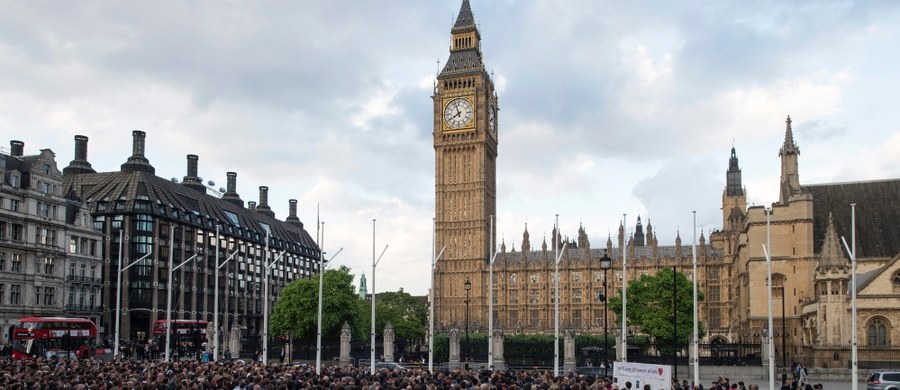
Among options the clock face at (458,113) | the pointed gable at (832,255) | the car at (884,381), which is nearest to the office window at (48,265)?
the pointed gable at (832,255)

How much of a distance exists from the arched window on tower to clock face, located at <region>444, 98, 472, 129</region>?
76692 millimetres

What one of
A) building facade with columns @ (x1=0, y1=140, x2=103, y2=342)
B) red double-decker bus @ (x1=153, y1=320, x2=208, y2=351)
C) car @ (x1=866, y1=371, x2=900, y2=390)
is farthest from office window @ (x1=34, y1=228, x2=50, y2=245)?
car @ (x1=866, y1=371, x2=900, y2=390)

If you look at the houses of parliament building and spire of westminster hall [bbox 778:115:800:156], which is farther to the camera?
the houses of parliament building

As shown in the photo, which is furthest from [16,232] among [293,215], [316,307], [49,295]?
[293,215]

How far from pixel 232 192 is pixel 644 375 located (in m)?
107

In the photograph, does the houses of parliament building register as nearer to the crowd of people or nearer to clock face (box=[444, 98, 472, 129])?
clock face (box=[444, 98, 472, 129])

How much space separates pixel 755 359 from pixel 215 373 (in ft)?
116

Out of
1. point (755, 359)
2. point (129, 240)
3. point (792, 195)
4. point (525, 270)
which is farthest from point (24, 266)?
point (525, 270)

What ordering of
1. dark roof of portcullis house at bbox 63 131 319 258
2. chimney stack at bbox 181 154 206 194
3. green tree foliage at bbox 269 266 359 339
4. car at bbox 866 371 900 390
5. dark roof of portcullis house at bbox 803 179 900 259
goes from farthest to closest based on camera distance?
chimney stack at bbox 181 154 206 194 → dark roof of portcullis house at bbox 63 131 319 258 → green tree foliage at bbox 269 266 359 339 → dark roof of portcullis house at bbox 803 179 900 259 → car at bbox 866 371 900 390

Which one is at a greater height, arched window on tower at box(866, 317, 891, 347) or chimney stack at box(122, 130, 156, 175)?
chimney stack at box(122, 130, 156, 175)

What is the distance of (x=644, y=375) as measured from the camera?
1110 inches

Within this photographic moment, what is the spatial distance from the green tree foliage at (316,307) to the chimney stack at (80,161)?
116 ft

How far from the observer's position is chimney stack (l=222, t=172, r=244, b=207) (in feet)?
413

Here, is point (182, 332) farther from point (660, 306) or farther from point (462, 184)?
point (462, 184)
